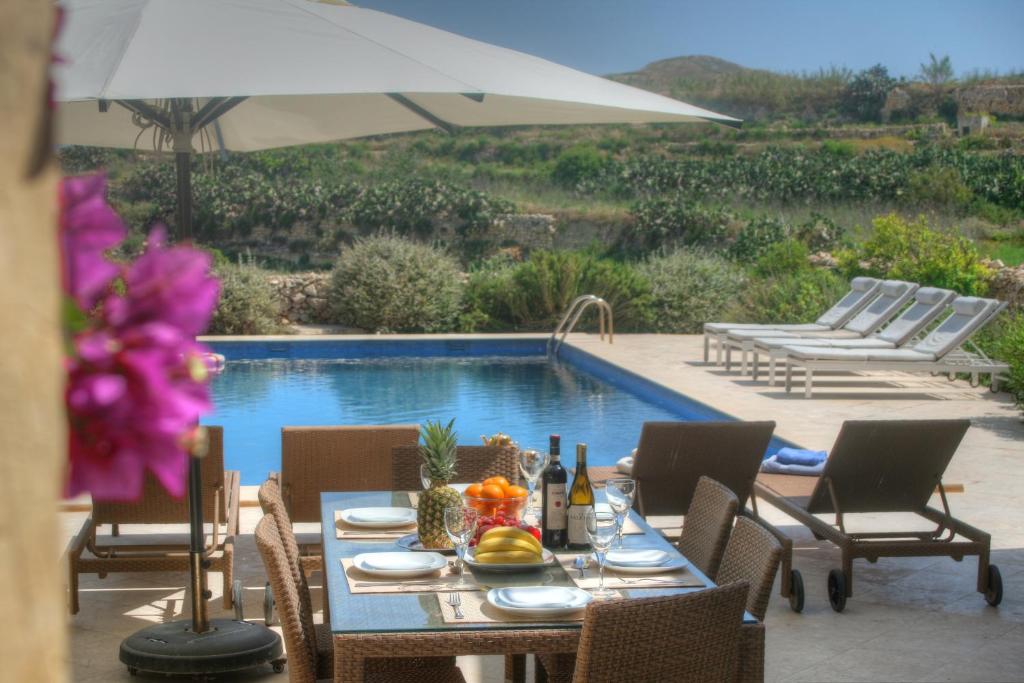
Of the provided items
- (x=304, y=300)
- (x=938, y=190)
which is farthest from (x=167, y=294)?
(x=938, y=190)

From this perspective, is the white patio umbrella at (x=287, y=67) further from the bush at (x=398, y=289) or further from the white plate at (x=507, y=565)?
the bush at (x=398, y=289)

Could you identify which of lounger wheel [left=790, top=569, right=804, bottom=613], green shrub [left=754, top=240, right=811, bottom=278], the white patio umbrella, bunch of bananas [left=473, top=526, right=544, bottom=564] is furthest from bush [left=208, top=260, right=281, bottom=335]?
bunch of bananas [left=473, top=526, right=544, bottom=564]

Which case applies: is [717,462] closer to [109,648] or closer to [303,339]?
[109,648]

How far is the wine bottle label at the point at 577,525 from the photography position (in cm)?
349

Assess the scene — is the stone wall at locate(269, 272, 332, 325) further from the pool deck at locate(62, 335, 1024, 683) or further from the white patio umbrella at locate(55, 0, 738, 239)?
the white patio umbrella at locate(55, 0, 738, 239)

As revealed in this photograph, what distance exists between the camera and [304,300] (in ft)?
58.4

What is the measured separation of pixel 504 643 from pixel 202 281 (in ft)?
7.32

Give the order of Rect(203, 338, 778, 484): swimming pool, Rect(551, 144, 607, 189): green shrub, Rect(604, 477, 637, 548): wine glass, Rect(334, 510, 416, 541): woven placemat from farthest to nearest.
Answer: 1. Rect(551, 144, 607, 189): green shrub
2. Rect(203, 338, 778, 484): swimming pool
3. Rect(334, 510, 416, 541): woven placemat
4. Rect(604, 477, 637, 548): wine glass

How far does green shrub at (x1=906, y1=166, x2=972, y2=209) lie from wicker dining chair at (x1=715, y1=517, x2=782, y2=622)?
29.3 m

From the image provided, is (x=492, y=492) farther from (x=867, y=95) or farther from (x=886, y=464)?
(x=867, y=95)

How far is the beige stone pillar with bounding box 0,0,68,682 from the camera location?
508mm

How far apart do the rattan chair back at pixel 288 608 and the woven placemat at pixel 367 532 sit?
513 mm

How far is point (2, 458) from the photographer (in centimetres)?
51

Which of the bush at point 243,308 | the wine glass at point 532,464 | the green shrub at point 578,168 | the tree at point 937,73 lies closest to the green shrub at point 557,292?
the bush at point 243,308
